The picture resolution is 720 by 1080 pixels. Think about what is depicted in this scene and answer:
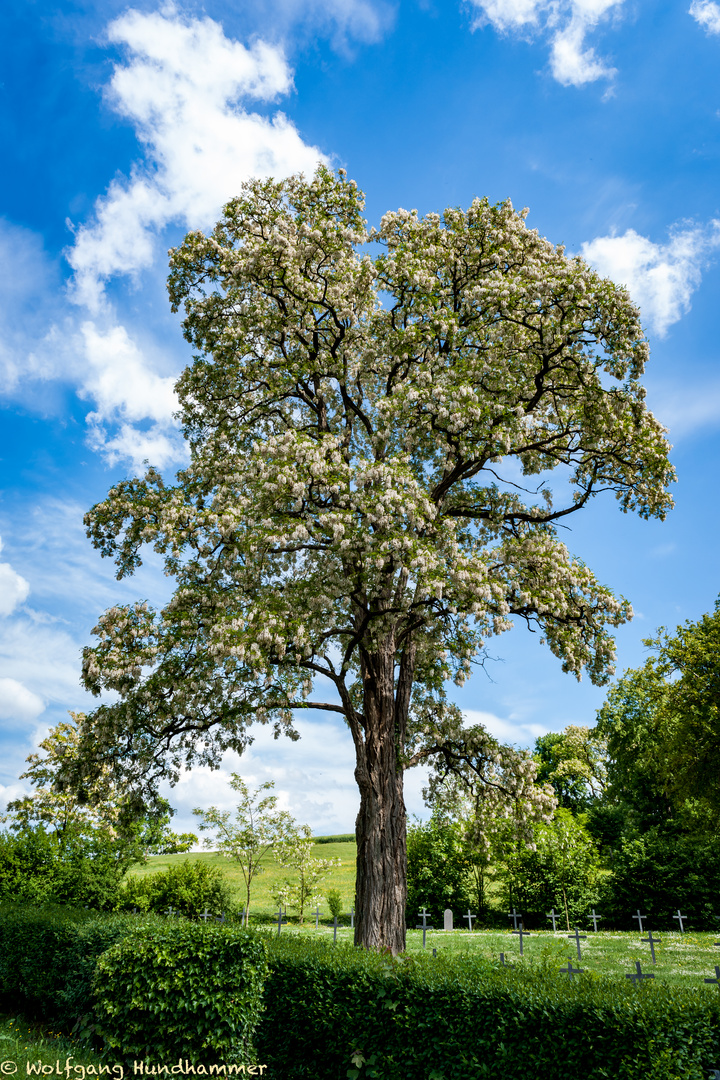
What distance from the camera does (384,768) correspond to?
14.4 m

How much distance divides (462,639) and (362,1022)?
7013 millimetres

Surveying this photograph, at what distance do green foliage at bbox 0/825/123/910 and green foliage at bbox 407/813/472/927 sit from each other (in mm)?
12485

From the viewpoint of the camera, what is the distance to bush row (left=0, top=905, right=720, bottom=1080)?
6.38 metres

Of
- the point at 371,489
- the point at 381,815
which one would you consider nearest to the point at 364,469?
the point at 371,489

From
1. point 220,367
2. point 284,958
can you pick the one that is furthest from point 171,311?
point 284,958

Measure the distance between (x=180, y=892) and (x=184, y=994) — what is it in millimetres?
18069

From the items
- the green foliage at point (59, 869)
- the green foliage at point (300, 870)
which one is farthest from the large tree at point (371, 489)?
the green foliage at point (300, 870)

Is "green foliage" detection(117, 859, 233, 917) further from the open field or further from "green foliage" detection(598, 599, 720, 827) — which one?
"green foliage" detection(598, 599, 720, 827)

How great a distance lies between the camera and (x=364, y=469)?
12.8 metres

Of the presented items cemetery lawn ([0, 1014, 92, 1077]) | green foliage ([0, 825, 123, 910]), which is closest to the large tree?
cemetery lawn ([0, 1014, 92, 1077])

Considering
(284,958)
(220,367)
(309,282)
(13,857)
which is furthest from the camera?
(13,857)

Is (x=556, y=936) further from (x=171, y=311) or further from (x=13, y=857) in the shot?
(x=171, y=311)

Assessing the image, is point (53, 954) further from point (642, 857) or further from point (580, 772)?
point (580, 772)

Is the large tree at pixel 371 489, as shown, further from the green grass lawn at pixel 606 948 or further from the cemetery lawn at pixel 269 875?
the cemetery lawn at pixel 269 875
